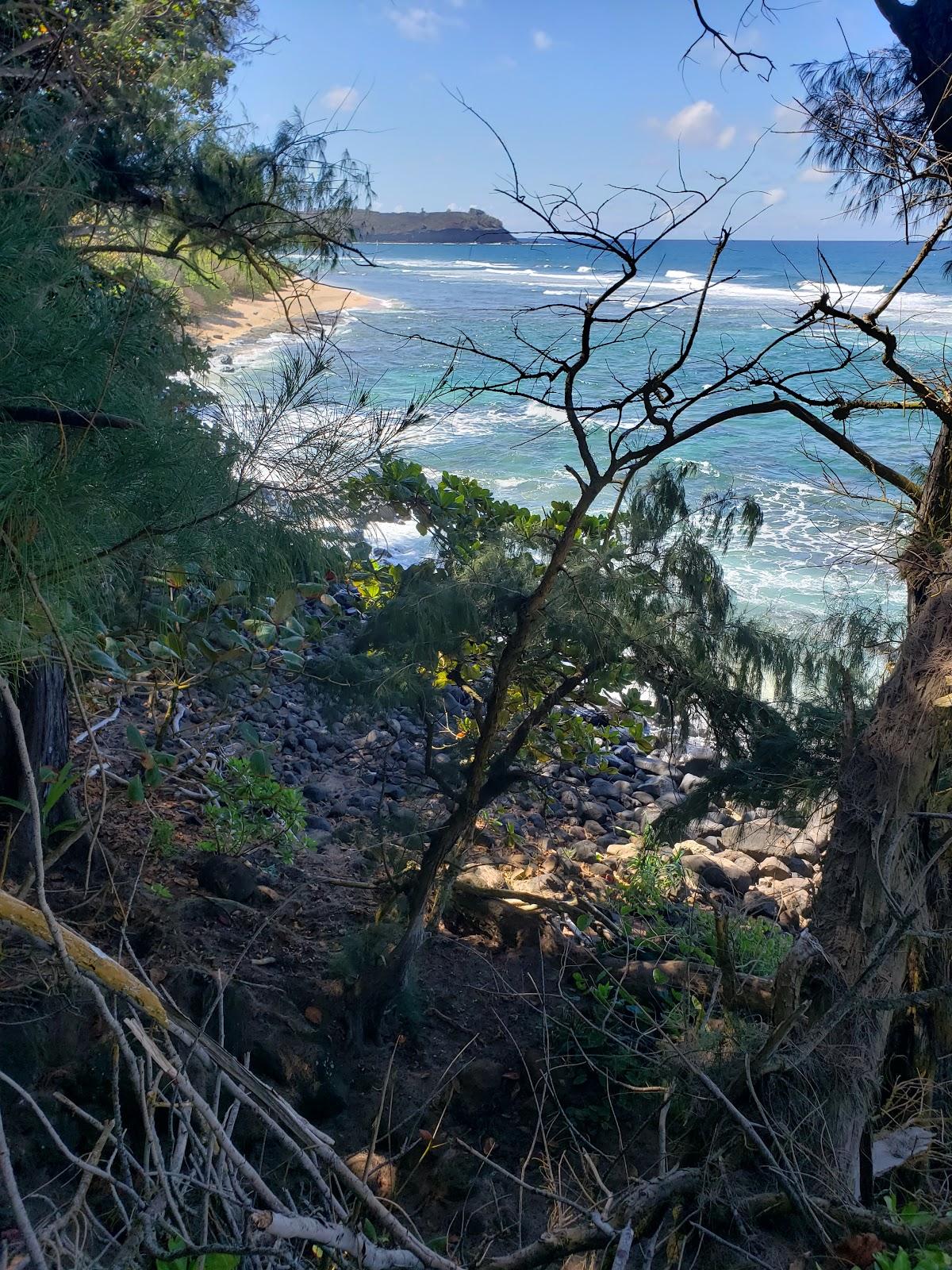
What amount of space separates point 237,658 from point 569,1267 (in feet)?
7.85

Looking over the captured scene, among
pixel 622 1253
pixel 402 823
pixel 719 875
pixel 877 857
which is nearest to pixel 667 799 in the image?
pixel 719 875

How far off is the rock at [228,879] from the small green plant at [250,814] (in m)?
0.18

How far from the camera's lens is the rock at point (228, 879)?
12.5 feet

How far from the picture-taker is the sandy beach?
324cm

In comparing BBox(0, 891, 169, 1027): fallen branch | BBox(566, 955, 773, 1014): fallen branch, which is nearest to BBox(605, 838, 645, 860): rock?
BBox(566, 955, 773, 1014): fallen branch

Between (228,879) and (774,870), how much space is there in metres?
3.66

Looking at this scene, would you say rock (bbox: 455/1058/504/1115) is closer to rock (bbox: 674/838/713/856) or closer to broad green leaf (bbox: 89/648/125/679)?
broad green leaf (bbox: 89/648/125/679)

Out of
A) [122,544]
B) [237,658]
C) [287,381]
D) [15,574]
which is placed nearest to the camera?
[15,574]

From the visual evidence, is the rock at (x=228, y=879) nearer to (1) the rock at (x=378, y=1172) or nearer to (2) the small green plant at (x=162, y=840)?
(2) the small green plant at (x=162, y=840)

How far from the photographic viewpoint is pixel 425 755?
11.7 feet

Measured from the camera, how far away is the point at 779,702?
373 cm

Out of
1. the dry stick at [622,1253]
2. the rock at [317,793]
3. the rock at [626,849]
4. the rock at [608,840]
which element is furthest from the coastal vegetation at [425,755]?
the rock at [608,840]

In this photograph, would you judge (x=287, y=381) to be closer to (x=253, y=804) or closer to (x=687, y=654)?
(x=687, y=654)

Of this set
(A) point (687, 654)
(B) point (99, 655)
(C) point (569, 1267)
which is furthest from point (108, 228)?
(C) point (569, 1267)
